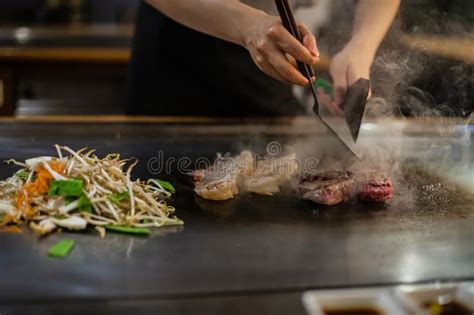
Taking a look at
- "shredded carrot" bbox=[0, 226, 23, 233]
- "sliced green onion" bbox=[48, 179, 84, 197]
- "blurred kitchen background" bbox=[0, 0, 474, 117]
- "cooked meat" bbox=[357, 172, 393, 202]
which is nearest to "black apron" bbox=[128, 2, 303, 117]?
"blurred kitchen background" bbox=[0, 0, 474, 117]

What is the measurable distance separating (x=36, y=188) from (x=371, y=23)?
173 centimetres

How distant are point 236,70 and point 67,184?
154 cm

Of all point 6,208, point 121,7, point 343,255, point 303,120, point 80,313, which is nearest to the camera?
point 80,313

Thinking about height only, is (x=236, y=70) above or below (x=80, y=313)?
above

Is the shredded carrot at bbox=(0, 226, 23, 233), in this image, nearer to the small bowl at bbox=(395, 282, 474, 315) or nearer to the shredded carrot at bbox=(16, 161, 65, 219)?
the shredded carrot at bbox=(16, 161, 65, 219)

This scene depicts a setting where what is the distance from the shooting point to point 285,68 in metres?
2.32

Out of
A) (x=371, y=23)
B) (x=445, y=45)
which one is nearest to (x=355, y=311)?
(x=371, y=23)

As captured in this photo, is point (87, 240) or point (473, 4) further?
point (473, 4)

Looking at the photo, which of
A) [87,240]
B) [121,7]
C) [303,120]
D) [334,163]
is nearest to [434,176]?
[334,163]

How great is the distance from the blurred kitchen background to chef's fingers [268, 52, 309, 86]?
581 mm

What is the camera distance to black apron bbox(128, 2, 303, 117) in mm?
3289

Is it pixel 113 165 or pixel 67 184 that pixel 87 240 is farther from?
pixel 113 165

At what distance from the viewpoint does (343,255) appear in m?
1.82

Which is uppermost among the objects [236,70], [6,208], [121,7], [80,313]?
[121,7]
